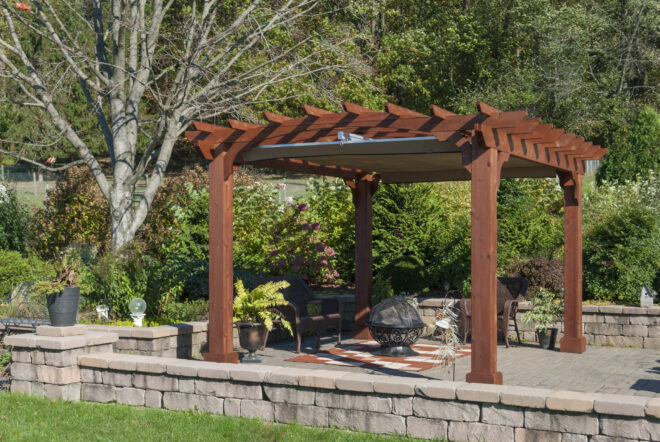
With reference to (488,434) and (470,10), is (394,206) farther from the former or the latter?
(470,10)

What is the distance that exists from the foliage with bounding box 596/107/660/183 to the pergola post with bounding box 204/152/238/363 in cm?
1224

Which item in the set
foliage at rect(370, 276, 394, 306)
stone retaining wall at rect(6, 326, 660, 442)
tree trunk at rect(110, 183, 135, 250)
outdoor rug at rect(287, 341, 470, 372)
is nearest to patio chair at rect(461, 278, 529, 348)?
outdoor rug at rect(287, 341, 470, 372)

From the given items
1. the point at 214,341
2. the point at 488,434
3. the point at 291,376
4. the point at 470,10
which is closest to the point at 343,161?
the point at 214,341

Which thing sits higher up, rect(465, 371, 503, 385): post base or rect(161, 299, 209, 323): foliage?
rect(161, 299, 209, 323): foliage

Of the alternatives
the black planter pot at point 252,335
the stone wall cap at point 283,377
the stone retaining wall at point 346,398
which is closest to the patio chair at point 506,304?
the black planter pot at point 252,335

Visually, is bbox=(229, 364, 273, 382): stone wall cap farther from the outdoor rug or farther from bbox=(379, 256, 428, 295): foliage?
bbox=(379, 256, 428, 295): foliage

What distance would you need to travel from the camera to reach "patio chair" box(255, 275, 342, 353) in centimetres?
862

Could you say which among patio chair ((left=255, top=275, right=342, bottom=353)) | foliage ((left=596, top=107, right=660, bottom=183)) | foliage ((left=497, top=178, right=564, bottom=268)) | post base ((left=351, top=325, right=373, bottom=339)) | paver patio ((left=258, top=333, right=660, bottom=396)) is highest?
foliage ((left=596, top=107, right=660, bottom=183))

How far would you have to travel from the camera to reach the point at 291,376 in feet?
18.5

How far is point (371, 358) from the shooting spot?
27.7ft

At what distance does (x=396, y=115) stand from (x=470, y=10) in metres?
21.9

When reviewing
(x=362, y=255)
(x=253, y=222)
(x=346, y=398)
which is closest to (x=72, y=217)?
(x=253, y=222)

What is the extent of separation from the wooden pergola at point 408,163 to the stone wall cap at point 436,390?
0.98 metres

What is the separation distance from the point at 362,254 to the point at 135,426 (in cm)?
497
